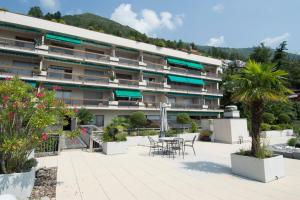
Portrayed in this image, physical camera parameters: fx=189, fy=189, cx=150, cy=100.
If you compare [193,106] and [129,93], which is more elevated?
[129,93]

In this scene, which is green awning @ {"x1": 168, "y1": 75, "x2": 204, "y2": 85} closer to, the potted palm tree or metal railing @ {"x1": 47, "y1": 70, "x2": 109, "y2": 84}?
metal railing @ {"x1": 47, "y1": 70, "x2": 109, "y2": 84}

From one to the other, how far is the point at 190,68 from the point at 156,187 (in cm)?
3343

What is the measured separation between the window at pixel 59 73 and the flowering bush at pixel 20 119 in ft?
60.3

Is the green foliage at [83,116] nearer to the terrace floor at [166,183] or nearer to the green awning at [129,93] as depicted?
the green awning at [129,93]

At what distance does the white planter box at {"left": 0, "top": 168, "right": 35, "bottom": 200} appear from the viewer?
4.57 meters

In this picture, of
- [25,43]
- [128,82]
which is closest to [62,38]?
[25,43]

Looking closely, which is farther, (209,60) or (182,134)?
(209,60)

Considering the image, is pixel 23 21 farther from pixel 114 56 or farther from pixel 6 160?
pixel 6 160

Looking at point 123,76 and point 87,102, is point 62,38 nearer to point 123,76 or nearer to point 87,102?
point 87,102

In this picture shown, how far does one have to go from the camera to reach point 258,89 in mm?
6961

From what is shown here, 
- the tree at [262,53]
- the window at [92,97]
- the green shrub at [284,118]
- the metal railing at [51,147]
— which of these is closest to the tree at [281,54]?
the tree at [262,53]

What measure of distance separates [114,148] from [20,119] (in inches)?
265

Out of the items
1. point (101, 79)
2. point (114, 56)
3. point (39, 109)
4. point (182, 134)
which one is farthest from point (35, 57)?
point (39, 109)

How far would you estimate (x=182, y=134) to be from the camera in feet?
58.9
